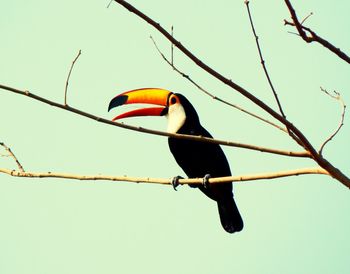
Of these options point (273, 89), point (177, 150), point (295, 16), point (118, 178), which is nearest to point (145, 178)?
point (118, 178)

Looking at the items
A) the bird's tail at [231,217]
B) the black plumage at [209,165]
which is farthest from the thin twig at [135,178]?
the bird's tail at [231,217]

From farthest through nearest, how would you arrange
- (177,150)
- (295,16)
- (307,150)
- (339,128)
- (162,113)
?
(162,113) < (177,150) < (339,128) < (307,150) < (295,16)

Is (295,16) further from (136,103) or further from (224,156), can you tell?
(136,103)

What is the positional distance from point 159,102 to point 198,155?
169 centimetres

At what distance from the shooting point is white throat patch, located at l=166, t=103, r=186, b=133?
27.6 ft

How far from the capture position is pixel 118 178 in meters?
4.91

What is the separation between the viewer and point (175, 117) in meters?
8.71

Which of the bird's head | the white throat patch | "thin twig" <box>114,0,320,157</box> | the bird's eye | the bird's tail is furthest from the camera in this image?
the bird's eye

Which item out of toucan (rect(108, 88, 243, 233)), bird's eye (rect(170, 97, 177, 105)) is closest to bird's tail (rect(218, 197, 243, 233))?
toucan (rect(108, 88, 243, 233))

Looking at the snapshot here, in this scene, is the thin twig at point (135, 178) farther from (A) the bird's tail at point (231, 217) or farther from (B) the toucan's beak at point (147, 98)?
(B) the toucan's beak at point (147, 98)

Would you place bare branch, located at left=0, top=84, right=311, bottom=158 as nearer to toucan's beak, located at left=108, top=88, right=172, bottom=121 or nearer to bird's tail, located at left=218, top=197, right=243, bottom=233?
bird's tail, located at left=218, top=197, right=243, bottom=233

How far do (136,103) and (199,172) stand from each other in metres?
1.88

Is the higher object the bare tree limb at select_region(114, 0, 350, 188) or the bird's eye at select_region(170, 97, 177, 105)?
the bird's eye at select_region(170, 97, 177, 105)

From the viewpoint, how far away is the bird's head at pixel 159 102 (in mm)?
8695
